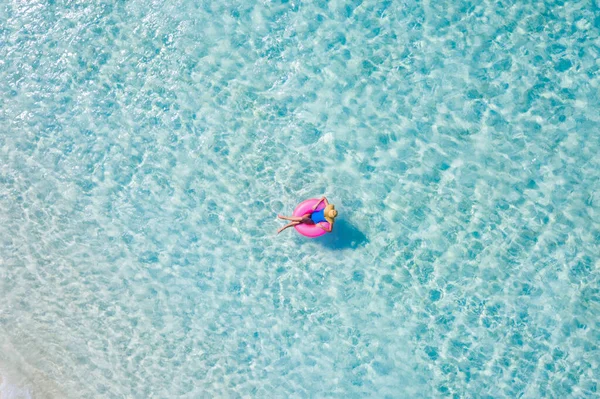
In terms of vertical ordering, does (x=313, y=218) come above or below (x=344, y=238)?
above

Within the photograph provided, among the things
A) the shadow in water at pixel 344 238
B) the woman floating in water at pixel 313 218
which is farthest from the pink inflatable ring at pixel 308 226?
the shadow in water at pixel 344 238

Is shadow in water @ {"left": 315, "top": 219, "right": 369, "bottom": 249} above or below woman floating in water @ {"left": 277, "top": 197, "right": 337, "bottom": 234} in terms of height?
below

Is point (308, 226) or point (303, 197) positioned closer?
point (308, 226)

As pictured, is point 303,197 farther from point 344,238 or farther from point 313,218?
point 344,238

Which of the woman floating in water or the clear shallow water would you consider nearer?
the woman floating in water

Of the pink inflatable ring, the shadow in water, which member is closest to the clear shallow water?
the shadow in water

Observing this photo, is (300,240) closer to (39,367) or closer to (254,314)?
(254,314)

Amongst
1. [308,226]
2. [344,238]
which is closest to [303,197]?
[308,226]

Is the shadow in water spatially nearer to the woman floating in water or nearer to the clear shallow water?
the clear shallow water
